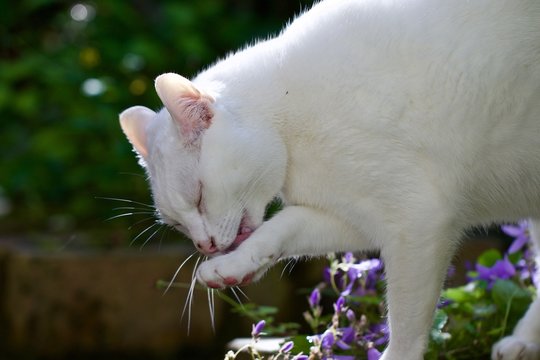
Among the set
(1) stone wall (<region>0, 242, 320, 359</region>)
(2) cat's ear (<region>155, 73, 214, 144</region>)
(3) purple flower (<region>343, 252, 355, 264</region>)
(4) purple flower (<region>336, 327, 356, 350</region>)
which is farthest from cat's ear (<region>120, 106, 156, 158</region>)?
(1) stone wall (<region>0, 242, 320, 359</region>)

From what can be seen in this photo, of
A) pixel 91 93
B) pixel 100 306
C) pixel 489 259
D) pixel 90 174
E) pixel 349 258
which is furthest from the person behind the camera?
pixel 90 174

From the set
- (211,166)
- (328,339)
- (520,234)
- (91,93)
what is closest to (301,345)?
(328,339)

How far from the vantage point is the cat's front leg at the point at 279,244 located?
2068mm

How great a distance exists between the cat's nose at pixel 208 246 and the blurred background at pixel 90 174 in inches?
64.9

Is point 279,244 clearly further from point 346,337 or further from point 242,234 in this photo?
point 346,337

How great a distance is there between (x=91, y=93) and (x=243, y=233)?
2292mm

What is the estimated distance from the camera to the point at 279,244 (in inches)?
84.7

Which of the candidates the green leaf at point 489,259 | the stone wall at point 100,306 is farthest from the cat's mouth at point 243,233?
the stone wall at point 100,306

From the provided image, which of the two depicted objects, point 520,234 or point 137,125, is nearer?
point 137,125

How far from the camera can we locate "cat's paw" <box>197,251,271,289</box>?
2.06 m

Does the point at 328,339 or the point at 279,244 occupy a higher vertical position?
the point at 279,244

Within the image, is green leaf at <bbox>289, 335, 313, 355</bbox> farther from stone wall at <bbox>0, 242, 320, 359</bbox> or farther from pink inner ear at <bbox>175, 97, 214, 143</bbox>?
stone wall at <bbox>0, 242, 320, 359</bbox>

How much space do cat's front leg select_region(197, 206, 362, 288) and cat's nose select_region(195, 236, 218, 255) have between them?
60mm

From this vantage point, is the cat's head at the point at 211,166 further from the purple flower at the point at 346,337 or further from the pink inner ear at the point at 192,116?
the purple flower at the point at 346,337
